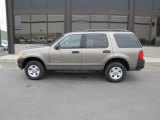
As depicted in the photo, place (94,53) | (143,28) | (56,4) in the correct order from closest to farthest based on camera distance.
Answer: (94,53), (56,4), (143,28)

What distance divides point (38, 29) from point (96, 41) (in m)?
8.93

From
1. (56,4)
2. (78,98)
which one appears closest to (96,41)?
(78,98)

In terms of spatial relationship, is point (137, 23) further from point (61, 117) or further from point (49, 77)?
point (61, 117)

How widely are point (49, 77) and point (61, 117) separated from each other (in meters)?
3.61

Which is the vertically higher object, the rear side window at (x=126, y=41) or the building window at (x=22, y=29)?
the building window at (x=22, y=29)

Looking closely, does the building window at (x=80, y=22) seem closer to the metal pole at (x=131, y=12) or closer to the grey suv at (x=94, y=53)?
the metal pole at (x=131, y=12)

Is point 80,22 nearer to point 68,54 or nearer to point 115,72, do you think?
point 68,54

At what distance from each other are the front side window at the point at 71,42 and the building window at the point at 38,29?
26.6 feet

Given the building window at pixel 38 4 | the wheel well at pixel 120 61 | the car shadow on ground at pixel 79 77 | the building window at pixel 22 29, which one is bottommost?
the car shadow on ground at pixel 79 77

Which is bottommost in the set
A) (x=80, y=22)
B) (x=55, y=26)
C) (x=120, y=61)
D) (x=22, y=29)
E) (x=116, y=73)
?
(x=116, y=73)

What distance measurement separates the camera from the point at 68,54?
21.6 feet

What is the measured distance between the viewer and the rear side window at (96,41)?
661 cm

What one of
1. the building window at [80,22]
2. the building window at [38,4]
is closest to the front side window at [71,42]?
the building window at [80,22]

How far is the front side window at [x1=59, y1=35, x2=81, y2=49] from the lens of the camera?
6.65 meters
